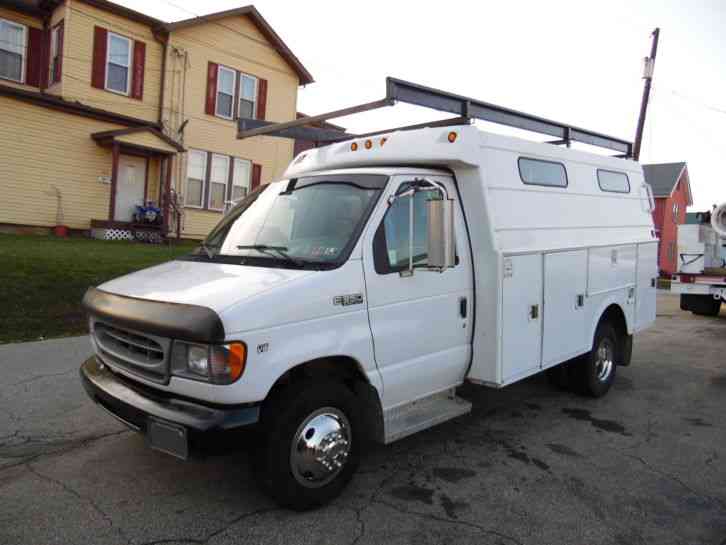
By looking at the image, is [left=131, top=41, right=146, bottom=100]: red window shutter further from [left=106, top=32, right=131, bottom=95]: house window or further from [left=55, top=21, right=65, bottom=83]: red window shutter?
[left=55, top=21, right=65, bottom=83]: red window shutter

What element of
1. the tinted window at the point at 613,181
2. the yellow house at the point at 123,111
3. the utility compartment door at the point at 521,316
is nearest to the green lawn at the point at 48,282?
the yellow house at the point at 123,111

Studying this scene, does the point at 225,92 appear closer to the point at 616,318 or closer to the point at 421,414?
the point at 616,318

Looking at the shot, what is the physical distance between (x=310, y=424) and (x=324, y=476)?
0.38 metres

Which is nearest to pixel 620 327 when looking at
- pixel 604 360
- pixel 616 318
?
pixel 616 318

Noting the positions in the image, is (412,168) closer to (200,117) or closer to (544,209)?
(544,209)

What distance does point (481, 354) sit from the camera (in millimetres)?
4574

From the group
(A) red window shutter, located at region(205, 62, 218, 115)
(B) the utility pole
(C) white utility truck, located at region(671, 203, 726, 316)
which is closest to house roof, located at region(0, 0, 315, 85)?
(A) red window shutter, located at region(205, 62, 218, 115)

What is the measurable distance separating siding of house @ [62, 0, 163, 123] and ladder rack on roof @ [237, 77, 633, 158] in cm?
1275

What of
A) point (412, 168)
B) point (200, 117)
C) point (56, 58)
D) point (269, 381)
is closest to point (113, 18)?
point (56, 58)

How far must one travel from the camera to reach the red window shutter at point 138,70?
56.3 feet

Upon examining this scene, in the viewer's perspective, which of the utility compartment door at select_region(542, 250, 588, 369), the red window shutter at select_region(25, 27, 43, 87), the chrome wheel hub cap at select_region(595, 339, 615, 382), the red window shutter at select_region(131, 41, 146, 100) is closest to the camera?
the utility compartment door at select_region(542, 250, 588, 369)

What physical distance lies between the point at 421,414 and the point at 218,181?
16640 mm

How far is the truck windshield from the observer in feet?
12.4

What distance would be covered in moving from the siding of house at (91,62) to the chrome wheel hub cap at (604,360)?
50.9 ft
